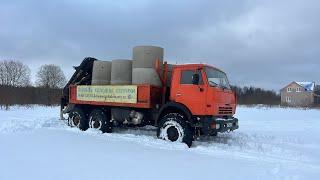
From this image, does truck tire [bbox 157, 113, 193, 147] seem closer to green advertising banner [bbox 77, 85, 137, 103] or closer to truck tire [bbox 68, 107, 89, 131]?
green advertising banner [bbox 77, 85, 137, 103]

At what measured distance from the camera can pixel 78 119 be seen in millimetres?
17297

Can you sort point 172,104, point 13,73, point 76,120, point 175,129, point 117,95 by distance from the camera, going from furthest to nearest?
1. point 13,73
2. point 76,120
3. point 117,95
4. point 172,104
5. point 175,129

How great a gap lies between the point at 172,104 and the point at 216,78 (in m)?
1.64

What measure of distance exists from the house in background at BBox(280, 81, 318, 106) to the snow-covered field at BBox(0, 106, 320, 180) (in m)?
103

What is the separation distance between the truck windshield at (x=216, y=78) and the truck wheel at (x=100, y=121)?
15.7 feet

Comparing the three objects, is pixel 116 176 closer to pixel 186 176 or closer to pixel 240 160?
pixel 186 176

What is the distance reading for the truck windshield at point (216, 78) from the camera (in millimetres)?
13123

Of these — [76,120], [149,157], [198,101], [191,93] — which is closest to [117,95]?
[76,120]

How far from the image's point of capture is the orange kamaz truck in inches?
509

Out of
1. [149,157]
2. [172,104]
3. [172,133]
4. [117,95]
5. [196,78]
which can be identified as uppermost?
[196,78]

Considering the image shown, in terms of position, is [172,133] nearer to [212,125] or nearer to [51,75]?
[212,125]

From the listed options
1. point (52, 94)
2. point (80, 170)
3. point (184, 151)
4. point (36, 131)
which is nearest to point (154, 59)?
point (184, 151)

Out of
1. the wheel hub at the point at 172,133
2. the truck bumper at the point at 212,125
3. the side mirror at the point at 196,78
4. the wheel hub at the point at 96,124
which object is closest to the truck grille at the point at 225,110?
the truck bumper at the point at 212,125

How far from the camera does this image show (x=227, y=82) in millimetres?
14344
